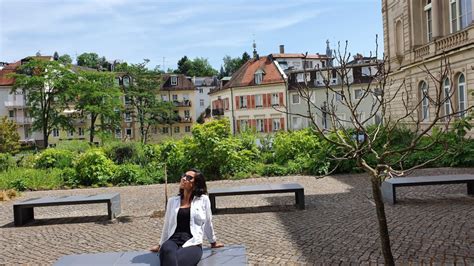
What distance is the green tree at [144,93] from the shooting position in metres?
64.9

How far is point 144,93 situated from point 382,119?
58.8 meters

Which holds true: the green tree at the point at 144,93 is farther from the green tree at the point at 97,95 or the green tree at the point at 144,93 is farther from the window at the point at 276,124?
the window at the point at 276,124

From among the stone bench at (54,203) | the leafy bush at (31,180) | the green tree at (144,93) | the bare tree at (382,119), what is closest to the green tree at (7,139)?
the green tree at (144,93)

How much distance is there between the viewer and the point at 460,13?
24.9 meters

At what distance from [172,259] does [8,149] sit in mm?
52858

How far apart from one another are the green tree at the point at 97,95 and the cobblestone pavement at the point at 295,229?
37.8m

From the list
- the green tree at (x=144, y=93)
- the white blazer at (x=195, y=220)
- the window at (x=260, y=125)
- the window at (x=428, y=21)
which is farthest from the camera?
the green tree at (x=144, y=93)

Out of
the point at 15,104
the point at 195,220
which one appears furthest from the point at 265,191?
the point at 15,104

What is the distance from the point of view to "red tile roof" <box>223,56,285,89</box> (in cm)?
5997

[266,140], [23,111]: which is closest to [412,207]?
[266,140]

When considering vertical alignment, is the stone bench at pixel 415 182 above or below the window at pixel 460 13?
below

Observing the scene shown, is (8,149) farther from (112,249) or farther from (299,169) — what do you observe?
(112,249)

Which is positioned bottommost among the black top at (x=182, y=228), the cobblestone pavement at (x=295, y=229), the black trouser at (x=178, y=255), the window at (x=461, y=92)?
the cobblestone pavement at (x=295, y=229)

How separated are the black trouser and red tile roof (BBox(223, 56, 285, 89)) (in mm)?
53437
